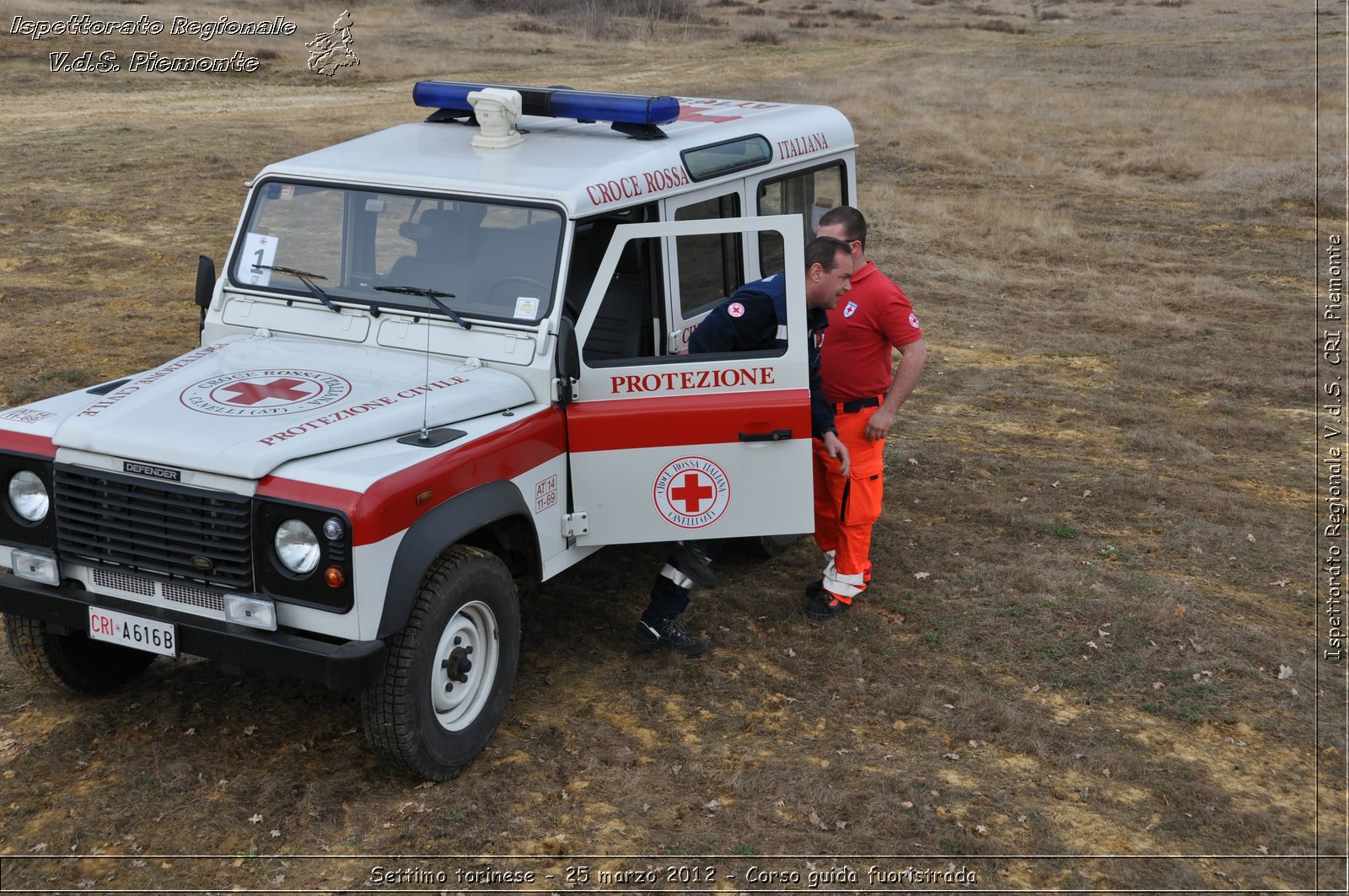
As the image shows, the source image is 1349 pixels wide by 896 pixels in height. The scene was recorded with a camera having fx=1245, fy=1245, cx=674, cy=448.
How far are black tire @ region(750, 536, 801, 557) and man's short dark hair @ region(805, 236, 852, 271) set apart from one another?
186 cm

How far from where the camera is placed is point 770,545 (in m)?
6.93

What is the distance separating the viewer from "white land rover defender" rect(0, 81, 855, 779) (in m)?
4.21

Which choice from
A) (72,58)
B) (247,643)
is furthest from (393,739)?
(72,58)

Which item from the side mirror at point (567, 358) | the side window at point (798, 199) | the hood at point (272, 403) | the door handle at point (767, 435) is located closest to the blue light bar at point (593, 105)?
the side window at point (798, 199)

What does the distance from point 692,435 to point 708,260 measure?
1.20 metres

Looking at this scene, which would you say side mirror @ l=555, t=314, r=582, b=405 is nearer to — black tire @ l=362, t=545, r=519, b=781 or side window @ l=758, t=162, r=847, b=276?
black tire @ l=362, t=545, r=519, b=781

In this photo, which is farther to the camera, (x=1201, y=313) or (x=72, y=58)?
(x=72, y=58)

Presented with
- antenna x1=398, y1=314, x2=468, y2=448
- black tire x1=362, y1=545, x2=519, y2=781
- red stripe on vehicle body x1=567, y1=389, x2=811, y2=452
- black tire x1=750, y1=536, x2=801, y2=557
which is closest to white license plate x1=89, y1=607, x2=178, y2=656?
black tire x1=362, y1=545, x2=519, y2=781

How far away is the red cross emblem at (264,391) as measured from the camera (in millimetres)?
4656

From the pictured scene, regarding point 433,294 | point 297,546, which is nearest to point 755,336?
point 433,294

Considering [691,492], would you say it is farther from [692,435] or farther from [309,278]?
[309,278]

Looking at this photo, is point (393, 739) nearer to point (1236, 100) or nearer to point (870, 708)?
point (870, 708)

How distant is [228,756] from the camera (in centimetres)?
484

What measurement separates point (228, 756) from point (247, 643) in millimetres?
894
